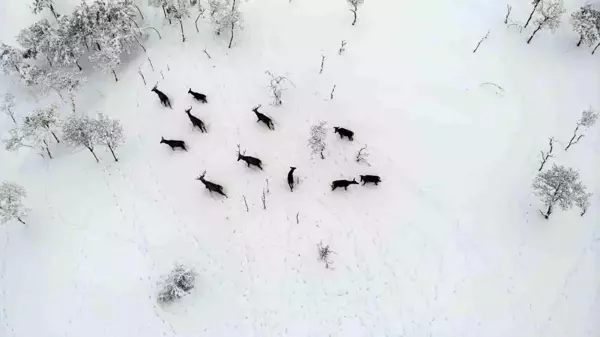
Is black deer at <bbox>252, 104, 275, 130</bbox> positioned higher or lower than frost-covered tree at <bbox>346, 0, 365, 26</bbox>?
lower

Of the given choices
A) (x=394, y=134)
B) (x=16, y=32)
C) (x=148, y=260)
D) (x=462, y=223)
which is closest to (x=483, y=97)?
(x=394, y=134)

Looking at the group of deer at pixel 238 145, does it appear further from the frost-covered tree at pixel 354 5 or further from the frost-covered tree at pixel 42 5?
the frost-covered tree at pixel 42 5

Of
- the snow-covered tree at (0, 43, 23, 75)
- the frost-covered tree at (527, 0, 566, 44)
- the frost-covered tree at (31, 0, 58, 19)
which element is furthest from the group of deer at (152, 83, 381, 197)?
the frost-covered tree at (527, 0, 566, 44)

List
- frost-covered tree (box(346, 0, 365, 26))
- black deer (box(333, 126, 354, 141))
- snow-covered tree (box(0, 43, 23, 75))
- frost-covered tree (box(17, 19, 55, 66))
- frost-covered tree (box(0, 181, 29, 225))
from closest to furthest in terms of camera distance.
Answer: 1. frost-covered tree (box(0, 181, 29, 225))
2. black deer (box(333, 126, 354, 141))
3. frost-covered tree (box(17, 19, 55, 66))
4. snow-covered tree (box(0, 43, 23, 75))
5. frost-covered tree (box(346, 0, 365, 26))

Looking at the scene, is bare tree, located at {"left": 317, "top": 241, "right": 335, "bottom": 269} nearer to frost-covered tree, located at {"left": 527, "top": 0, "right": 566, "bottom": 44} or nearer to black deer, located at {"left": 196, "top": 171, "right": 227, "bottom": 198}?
black deer, located at {"left": 196, "top": 171, "right": 227, "bottom": 198}

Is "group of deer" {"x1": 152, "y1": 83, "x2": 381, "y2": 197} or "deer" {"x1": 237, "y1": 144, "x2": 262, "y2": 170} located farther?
"deer" {"x1": 237, "y1": 144, "x2": 262, "y2": 170}

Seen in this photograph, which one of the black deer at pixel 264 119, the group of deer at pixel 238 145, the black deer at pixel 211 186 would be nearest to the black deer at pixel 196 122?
the group of deer at pixel 238 145

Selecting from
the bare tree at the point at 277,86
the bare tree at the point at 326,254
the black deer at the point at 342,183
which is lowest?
the bare tree at the point at 326,254
